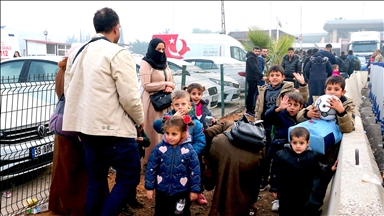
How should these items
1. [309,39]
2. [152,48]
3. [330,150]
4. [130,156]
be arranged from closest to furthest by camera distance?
[130,156] → [330,150] → [152,48] → [309,39]

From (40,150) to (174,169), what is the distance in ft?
8.07

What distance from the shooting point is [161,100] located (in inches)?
210

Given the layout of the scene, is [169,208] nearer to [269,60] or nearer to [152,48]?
[152,48]

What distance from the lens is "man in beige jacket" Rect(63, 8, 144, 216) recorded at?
3154mm

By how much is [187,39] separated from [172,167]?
15.3 metres

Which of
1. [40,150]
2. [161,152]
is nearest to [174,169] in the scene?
[161,152]

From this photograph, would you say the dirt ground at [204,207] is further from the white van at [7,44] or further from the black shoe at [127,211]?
the white van at [7,44]

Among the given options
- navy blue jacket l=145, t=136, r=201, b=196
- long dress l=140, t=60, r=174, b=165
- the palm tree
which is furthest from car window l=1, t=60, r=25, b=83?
the palm tree

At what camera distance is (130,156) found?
11.0 ft

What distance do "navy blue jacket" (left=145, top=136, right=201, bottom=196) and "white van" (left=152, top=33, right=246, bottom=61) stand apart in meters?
14.0

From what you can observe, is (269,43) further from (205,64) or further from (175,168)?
(175,168)

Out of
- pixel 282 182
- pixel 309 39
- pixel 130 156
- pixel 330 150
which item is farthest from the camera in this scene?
pixel 309 39

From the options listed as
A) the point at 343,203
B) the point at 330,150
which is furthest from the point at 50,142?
the point at 343,203

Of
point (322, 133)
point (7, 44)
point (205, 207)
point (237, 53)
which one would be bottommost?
point (205, 207)
